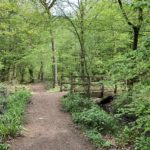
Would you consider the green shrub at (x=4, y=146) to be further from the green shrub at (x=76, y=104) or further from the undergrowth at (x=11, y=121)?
the green shrub at (x=76, y=104)

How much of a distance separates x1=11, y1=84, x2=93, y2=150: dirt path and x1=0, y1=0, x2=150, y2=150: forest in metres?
0.37

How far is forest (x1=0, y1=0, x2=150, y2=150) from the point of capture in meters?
8.25

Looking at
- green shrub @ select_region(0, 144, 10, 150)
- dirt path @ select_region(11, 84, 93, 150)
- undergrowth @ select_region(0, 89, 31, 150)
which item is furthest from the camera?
undergrowth @ select_region(0, 89, 31, 150)

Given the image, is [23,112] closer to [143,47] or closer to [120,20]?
[120,20]

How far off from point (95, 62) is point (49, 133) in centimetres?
1106

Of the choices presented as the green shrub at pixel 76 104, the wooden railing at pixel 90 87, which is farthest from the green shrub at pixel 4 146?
the wooden railing at pixel 90 87

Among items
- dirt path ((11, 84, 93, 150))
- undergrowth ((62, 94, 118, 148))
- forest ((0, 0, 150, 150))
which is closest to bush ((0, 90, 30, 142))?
forest ((0, 0, 150, 150))

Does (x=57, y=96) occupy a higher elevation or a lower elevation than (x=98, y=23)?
lower

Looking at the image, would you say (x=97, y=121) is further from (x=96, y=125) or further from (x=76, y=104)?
(x=76, y=104)

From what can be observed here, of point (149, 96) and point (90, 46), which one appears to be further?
point (90, 46)

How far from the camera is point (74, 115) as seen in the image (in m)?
14.2

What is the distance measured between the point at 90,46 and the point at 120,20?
380cm

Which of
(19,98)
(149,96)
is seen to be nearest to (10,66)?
(19,98)

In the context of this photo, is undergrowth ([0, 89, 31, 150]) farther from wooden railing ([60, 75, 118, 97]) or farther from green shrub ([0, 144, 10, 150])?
wooden railing ([60, 75, 118, 97])
